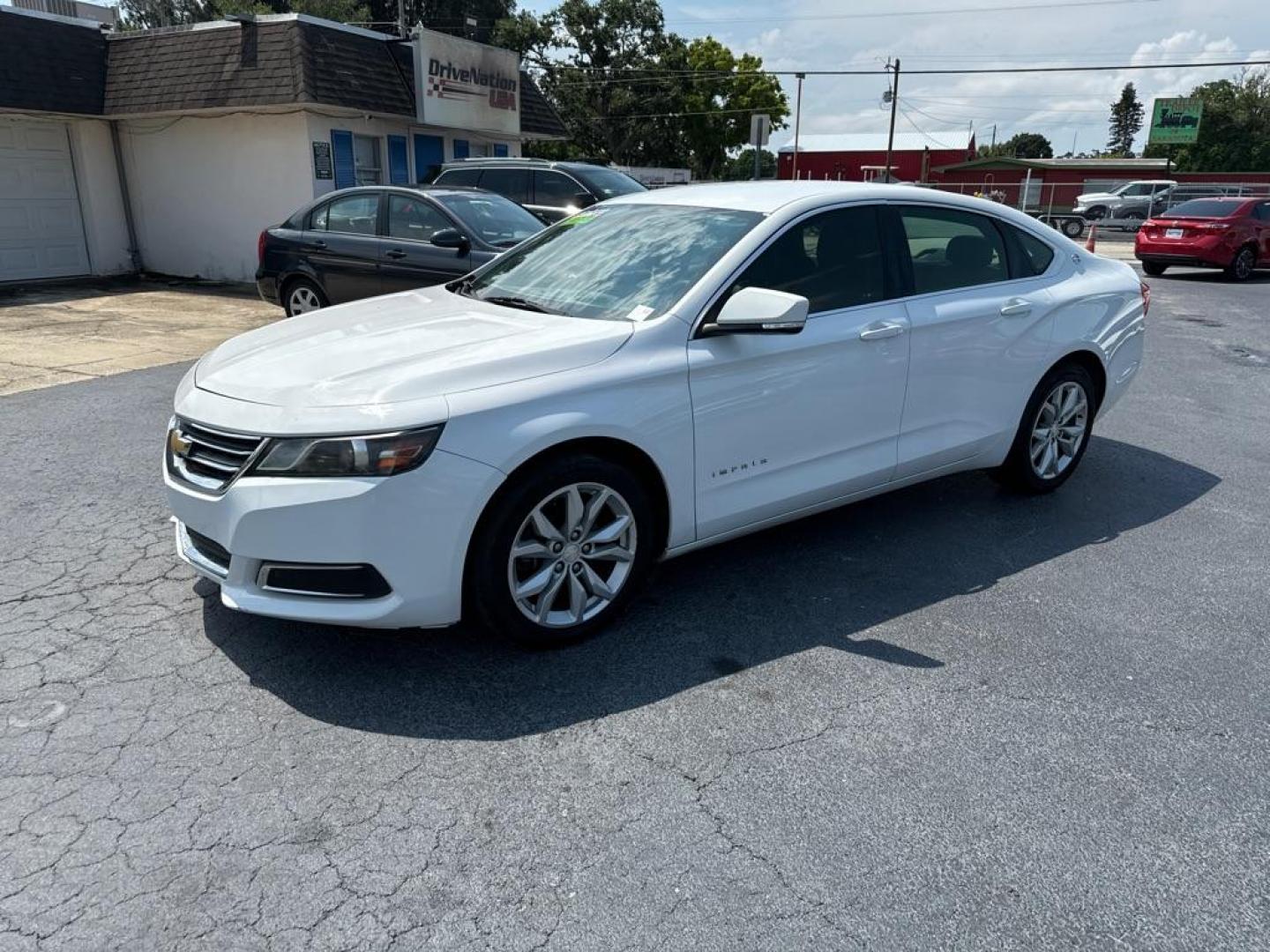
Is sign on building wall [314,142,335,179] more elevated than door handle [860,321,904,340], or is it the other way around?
sign on building wall [314,142,335,179]

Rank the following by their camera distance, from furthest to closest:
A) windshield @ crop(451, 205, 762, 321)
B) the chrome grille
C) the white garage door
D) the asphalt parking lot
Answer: the white garage door
windshield @ crop(451, 205, 762, 321)
the chrome grille
the asphalt parking lot

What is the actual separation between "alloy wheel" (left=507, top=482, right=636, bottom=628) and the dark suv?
975 centimetres

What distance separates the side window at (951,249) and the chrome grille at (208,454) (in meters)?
3.02

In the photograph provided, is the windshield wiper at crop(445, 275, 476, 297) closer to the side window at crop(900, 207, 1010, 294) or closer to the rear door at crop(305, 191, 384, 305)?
the side window at crop(900, 207, 1010, 294)

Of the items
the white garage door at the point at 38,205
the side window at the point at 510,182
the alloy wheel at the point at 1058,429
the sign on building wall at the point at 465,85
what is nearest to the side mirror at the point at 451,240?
the side window at the point at 510,182

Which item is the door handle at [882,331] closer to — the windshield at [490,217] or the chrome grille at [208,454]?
the chrome grille at [208,454]

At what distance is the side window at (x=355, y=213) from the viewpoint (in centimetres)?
965

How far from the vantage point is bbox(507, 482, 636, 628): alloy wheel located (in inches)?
131

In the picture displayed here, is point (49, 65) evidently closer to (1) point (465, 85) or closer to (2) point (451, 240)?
(1) point (465, 85)

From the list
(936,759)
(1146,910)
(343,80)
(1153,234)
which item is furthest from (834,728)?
(1153,234)

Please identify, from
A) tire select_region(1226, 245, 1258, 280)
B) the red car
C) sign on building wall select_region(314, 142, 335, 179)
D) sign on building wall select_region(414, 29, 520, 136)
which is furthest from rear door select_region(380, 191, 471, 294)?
tire select_region(1226, 245, 1258, 280)

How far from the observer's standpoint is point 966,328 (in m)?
4.48

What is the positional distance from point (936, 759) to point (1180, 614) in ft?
5.68

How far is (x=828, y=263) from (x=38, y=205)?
15453mm
